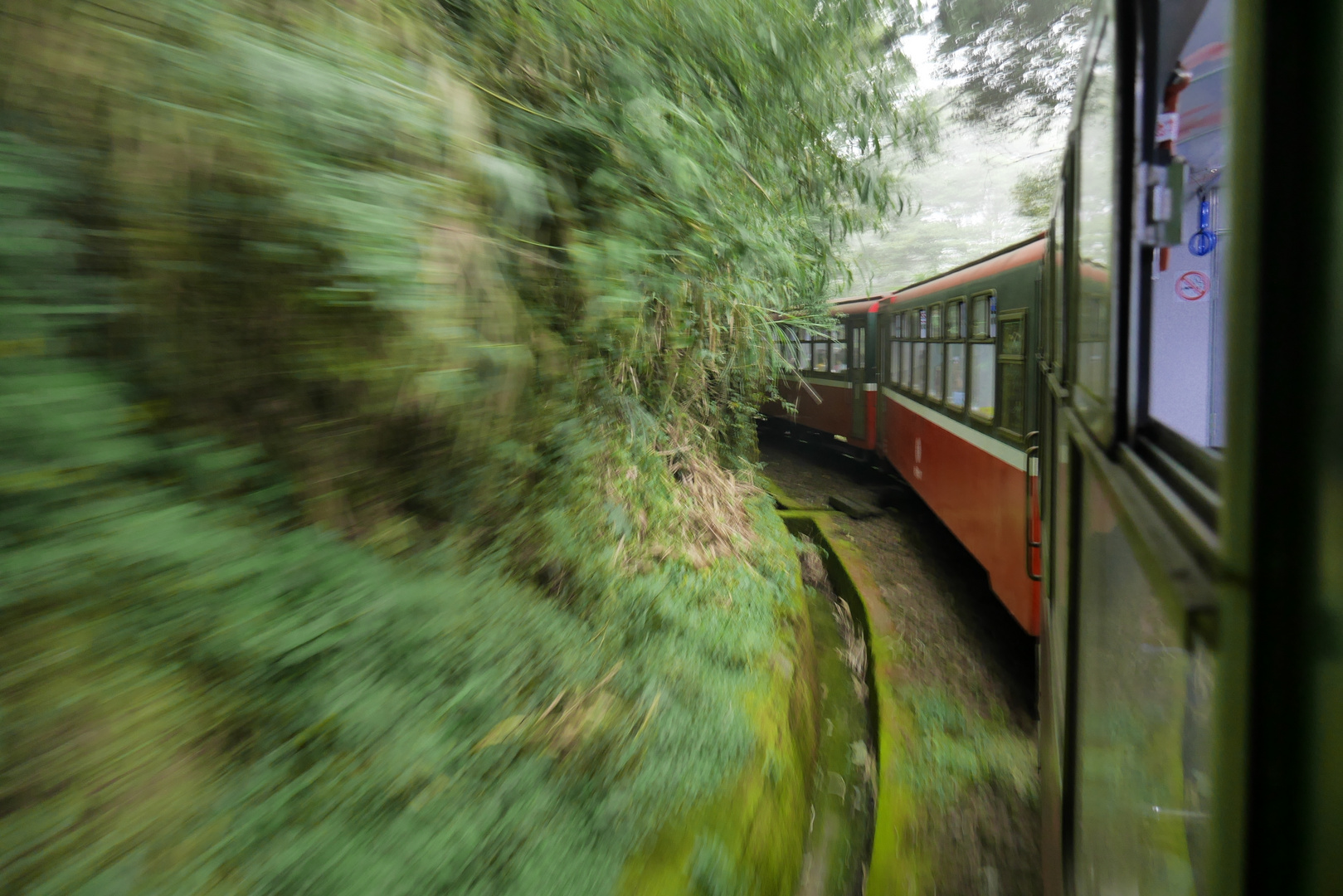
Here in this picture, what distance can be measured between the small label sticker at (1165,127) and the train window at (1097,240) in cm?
8

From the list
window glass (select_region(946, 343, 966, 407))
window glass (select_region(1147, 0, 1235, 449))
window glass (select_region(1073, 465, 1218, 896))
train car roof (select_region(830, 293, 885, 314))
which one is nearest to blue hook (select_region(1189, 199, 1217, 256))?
window glass (select_region(1147, 0, 1235, 449))

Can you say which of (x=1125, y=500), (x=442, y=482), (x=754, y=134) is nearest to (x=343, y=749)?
(x=442, y=482)

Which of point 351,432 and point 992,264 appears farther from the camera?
point 992,264

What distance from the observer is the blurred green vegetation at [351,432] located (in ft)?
4.50

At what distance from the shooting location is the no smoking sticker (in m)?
1.61

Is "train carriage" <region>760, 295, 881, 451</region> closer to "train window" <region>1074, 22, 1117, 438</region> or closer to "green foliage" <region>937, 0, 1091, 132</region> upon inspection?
"green foliage" <region>937, 0, 1091, 132</region>

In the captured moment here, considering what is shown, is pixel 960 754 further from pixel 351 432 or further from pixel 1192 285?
pixel 351 432

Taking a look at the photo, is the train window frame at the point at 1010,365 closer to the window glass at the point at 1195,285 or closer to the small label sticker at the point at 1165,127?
the window glass at the point at 1195,285

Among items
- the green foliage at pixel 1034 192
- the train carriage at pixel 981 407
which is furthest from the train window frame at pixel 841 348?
the green foliage at pixel 1034 192

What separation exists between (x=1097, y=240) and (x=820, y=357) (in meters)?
11.1

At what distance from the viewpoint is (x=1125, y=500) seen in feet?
2.89

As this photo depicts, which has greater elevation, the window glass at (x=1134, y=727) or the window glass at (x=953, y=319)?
the window glass at (x=953, y=319)

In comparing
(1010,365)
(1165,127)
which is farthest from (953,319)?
(1165,127)

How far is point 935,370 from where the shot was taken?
6.73 m
